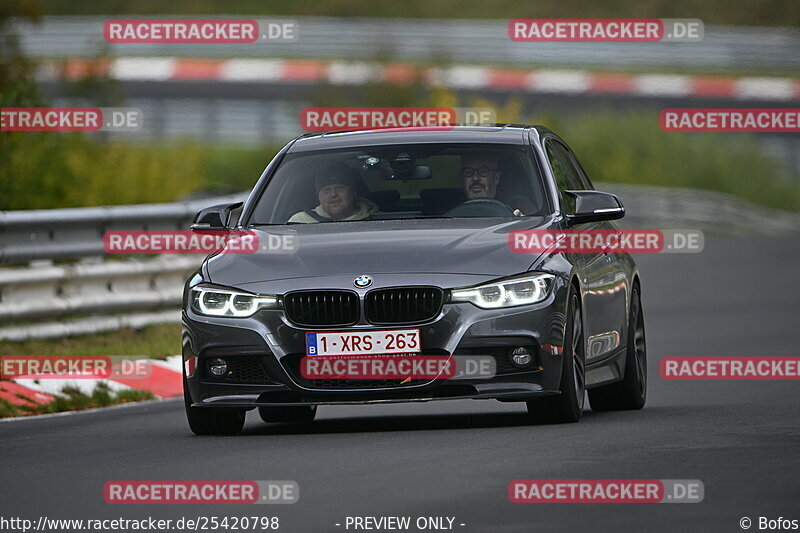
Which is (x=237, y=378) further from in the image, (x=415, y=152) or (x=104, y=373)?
(x=104, y=373)

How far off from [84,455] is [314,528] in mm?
3118

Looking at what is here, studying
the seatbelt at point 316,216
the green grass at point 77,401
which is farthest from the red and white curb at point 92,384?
the seatbelt at point 316,216

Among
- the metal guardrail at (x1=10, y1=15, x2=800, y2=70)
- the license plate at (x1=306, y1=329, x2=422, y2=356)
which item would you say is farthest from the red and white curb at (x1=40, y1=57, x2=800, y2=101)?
the license plate at (x1=306, y1=329, x2=422, y2=356)

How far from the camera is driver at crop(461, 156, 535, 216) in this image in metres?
11.5

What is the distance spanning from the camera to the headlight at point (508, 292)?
1034cm

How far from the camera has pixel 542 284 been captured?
10469mm

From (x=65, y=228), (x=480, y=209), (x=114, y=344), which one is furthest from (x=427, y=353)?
(x=65, y=228)

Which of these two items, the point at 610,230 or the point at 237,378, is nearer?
the point at 237,378

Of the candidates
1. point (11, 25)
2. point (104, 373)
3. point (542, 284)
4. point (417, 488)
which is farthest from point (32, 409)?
point (11, 25)

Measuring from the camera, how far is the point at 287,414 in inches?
480

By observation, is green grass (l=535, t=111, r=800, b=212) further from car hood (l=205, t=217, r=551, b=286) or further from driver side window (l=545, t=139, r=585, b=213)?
car hood (l=205, t=217, r=551, b=286)

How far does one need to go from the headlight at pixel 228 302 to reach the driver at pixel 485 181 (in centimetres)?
158

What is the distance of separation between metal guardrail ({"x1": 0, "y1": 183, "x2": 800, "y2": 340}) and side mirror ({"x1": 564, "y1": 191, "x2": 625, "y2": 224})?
5.61m

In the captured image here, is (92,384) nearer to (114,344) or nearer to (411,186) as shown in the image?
(114,344)
